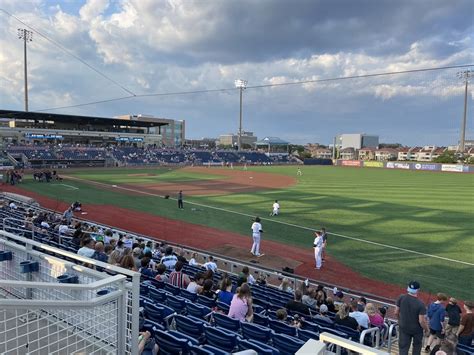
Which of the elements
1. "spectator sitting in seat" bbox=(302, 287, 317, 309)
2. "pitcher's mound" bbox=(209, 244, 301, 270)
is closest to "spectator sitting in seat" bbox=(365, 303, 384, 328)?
"spectator sitting in seat" bbox=(302, 287, 317, 309)

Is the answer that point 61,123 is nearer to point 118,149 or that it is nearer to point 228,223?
point 118,149

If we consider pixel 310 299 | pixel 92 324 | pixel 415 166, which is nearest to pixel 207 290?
pixel 310 299

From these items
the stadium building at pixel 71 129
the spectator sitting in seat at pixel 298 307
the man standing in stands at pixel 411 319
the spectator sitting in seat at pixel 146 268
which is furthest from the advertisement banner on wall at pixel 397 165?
the man standing in stands at pixel 411 319

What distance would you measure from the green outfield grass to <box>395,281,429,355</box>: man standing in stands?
6.86m

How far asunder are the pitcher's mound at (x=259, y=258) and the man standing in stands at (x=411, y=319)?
7.84 meters

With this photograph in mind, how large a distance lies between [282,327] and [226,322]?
41.4 inches

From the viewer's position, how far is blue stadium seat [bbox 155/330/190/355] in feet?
15.0

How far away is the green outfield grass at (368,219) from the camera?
14367mm

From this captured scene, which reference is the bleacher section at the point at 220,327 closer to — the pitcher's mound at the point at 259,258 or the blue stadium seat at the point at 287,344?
the blue stadium seat at the point at 287,344

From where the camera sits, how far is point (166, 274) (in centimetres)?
933

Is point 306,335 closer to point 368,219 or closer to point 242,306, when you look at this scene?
point 242,306

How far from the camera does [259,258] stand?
50.0 ft

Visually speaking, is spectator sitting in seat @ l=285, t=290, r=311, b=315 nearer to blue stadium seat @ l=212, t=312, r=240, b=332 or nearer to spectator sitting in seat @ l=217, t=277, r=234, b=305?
spectator sitting in seat @ l=217, t=277, r=234, b=305

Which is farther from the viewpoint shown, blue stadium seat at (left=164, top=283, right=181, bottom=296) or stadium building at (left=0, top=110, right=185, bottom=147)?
stadium building at (left=0, top=110, right=185, bottom=147)
